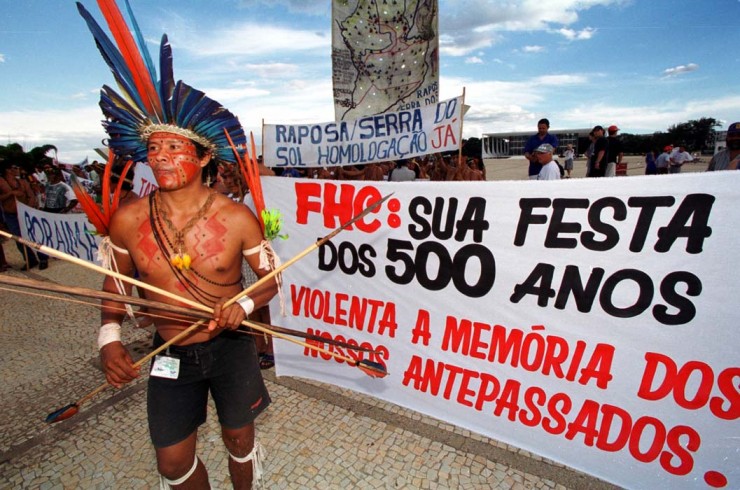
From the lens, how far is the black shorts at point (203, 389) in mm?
1970

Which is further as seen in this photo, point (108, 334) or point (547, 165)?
point (547, 165)

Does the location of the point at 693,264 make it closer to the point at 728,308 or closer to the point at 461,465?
the point at 728,308

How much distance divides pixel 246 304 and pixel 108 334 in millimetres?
736

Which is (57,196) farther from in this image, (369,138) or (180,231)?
(180,231)

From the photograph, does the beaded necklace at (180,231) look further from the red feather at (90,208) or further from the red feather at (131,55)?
the red feather at (131,55)

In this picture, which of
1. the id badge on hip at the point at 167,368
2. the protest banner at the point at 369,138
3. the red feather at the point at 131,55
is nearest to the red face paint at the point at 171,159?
the red feather at the point at 131,55

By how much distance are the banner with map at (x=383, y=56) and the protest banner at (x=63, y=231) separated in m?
4.84

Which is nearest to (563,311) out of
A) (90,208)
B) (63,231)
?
(90,208)

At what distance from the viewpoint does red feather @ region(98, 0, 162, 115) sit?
1.86 metres

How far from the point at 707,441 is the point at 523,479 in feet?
3.27

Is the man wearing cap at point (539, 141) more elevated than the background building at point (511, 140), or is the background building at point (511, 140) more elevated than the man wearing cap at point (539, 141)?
the background building at point (511, 140)

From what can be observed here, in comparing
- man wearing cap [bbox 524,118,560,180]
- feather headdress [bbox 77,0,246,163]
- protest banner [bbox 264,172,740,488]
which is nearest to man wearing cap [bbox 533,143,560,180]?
man wearing cap [bbox 524,118,560,180]

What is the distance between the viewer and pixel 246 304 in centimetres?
189

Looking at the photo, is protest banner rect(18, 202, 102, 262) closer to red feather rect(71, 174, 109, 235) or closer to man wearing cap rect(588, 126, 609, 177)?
red feather rect(71, 174, 109, 235)
